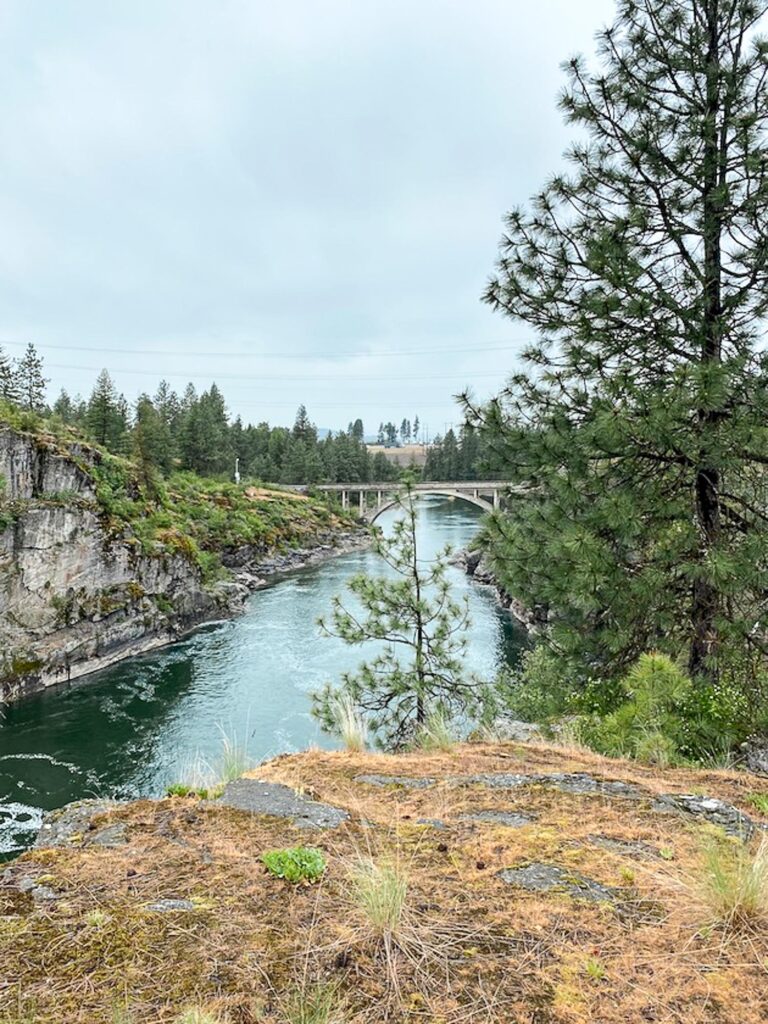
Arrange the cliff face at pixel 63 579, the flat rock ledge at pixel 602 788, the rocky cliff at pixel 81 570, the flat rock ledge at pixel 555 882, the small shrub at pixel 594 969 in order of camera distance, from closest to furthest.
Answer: the small shrub at pixel 594 969
the flat rock ledge at pixel 555 882
the flat rock ledge at pixel 602 788
the cliff face at pixel 63 579
the rocky cliff at pixel 81 570

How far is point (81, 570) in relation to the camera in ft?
81.1

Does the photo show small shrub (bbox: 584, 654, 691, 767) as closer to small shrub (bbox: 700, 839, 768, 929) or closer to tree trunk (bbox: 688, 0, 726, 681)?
tree trunk (bbox: 688, 0, 726, 681)

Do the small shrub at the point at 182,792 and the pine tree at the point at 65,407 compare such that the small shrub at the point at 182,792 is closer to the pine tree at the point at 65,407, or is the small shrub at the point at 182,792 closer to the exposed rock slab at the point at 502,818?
the exposed rock slab at the point at 502,818

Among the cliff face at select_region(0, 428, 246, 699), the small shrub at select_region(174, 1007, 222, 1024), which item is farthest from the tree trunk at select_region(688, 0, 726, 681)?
the cliff face at select_region(0, 428, 246, 699)

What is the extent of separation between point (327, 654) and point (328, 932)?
2271 centimetres

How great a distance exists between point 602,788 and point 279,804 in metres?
1.85

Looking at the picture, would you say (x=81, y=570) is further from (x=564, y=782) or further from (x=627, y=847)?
(x=627, y=847)

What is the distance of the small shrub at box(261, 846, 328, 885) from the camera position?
235 cm

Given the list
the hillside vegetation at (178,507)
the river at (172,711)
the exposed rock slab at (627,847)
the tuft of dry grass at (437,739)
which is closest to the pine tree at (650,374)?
the tuft of dry grass at (437,739)

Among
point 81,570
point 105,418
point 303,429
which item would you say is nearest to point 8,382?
point 105,418

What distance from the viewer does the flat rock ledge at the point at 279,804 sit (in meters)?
2.97

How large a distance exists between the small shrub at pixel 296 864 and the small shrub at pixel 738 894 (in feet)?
4.65

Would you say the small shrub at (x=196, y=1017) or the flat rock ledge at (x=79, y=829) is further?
the flat rock ledge at (x=79, y=829)

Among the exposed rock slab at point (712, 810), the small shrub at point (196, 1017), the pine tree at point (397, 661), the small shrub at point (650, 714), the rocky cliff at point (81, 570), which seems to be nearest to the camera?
the small shrub at point (196, 1017)
